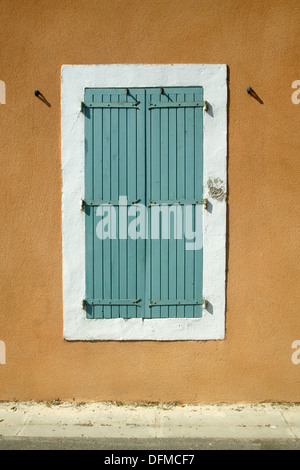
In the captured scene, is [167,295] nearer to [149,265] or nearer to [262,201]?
[149,265]

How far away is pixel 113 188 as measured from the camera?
4.08 meters

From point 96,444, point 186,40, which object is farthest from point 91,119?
point 96,444

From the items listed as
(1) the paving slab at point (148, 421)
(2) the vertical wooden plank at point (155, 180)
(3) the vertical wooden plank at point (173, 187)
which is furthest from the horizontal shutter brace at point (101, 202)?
(1) the paving slab at point (148, 421)

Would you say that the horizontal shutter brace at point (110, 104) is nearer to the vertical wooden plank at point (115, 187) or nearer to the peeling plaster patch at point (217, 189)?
the vertical wooden plank at point (115, 187)

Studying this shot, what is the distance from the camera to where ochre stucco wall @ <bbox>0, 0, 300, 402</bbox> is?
3979mm

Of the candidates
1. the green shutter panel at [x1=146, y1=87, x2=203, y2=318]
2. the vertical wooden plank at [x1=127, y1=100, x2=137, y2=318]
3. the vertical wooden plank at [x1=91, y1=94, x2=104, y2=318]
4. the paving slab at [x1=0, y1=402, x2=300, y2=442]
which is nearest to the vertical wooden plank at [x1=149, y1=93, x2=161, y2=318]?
the green shutter panel at [x1=146, y1=87, x2=203, y2=318]

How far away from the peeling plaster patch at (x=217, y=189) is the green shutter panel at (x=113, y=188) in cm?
60

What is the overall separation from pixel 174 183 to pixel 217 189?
0.39m

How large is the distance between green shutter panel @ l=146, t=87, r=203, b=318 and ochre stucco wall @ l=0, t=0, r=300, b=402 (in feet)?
0.96

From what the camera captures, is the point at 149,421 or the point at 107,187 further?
the point at 107,187

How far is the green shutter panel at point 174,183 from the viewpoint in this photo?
4031 mm

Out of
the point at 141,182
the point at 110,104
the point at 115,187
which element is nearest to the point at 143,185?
the point at 141,182

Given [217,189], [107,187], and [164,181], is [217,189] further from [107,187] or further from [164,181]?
[107,187]
